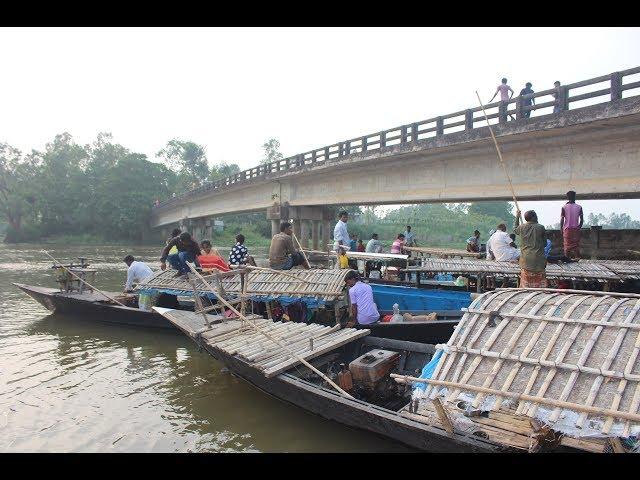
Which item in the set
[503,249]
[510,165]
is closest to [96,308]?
[503,249]

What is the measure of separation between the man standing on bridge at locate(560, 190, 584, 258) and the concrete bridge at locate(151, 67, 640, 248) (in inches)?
89.6

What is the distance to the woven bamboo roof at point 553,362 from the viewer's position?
3.44 metres

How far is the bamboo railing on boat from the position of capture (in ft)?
11.3

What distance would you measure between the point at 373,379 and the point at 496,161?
35.0ft

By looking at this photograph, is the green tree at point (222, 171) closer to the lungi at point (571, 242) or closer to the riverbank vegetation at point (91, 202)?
the riverbank vegetation at point (91, 202)

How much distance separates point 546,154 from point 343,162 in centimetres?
895

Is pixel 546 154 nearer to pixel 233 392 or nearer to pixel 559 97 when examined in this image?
pixel 559 97

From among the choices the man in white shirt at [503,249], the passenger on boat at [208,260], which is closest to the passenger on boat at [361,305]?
the man in white shirt at [503,249]

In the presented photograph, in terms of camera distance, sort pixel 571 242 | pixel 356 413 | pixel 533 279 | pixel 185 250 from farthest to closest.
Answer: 1. pixel 185 250
2. pixel 571 242
3. pixel 533 279
4. pixel 356 413

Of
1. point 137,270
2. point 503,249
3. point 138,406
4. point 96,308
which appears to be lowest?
point 138,406

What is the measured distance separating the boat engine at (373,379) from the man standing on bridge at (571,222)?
621cm

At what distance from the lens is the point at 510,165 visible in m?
13.7

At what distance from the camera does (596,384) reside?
11.7 ft

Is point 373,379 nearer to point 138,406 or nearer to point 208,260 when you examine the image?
point 138,406
